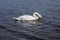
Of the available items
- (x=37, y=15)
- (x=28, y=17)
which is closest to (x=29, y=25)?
(x=28, y=17)

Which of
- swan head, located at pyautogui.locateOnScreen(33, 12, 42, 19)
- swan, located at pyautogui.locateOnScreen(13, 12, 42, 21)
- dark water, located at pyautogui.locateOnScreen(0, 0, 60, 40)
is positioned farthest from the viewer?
swan head, located at pyautogui.locateOnScreen(33, 12, 42, 19)

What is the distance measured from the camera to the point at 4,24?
16.1 m

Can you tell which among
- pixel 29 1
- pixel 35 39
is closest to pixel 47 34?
pixel 35 39

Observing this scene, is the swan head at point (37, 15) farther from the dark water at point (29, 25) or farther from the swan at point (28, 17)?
the dark water at point (29, 25)

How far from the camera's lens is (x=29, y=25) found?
16281 mm

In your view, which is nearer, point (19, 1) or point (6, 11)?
point (6, 11)

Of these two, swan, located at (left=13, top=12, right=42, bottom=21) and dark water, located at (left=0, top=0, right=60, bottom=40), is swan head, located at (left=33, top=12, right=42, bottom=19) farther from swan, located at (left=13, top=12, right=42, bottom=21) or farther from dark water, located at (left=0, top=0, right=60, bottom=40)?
dark water, located at (left=0, top=0, right=60, bottom=40)

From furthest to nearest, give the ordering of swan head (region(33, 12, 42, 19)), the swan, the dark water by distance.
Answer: swan head (region(33, 12, 42, 19))
the swan
the dark water

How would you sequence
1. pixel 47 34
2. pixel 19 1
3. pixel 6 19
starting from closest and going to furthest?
pixel 47 34 < pixel 6 19 < pixel 19 1

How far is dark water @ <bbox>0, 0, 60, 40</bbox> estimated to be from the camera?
1385 centimetres

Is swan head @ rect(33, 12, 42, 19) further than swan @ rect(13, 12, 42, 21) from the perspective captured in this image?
Yes

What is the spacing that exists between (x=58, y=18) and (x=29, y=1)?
329 inches

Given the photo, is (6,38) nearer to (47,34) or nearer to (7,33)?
(7,33)

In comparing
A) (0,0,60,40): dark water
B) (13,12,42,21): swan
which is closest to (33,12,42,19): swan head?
(13,12,42,21): swan
